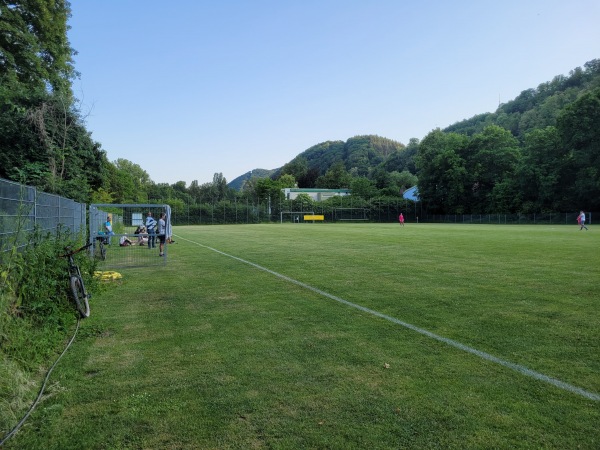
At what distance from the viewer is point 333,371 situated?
447 cm

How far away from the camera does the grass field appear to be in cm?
323

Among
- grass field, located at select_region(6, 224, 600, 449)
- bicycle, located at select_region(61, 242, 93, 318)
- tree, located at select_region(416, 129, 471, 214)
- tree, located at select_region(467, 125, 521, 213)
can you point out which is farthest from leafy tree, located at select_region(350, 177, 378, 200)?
bicycle, located at select_region(61, 242, 93, 318)

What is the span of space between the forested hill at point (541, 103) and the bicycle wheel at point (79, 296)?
8653 centimetres

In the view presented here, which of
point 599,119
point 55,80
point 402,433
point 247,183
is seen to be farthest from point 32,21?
point 247,183

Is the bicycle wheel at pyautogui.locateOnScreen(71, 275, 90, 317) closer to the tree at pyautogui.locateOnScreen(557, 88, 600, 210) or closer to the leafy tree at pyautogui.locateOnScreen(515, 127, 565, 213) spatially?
the tree at pyautogui.locateOnScreen(557, 88, 600, 210)

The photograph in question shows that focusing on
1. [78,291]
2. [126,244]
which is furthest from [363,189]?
[78,291]

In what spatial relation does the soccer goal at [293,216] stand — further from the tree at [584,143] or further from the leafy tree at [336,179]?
the leafy tree at [336,179]

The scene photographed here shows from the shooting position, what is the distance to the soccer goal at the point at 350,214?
3285 inches

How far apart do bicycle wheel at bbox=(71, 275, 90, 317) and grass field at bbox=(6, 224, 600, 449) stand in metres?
0.29

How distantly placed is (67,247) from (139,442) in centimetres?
581

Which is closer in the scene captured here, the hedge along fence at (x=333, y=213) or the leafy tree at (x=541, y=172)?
the leafy tree at (x=541, y=172)

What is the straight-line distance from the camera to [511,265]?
1252cm

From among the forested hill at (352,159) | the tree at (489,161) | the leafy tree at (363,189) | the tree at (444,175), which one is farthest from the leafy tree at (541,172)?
the forested hill at (352,159)

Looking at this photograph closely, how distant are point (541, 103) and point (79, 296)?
11275 cm
